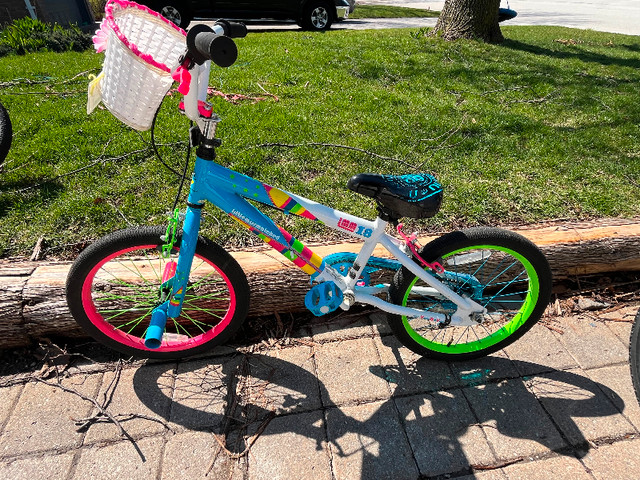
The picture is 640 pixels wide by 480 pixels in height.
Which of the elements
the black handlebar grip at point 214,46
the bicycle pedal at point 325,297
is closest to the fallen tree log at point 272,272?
the bicycle pedal at point 325,297

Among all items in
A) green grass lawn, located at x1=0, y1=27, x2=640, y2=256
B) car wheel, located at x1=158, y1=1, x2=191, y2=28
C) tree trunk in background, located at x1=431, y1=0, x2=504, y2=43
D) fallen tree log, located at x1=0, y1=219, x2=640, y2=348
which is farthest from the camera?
car wheel, located at x1=158, y1=1, x2=191, y2=28

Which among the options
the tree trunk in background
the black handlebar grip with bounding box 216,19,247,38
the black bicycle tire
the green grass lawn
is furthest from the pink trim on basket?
the tree trunk in background

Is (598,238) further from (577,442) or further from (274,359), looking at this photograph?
(274,359)

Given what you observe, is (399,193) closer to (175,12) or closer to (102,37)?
(102,37)

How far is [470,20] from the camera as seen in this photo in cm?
668

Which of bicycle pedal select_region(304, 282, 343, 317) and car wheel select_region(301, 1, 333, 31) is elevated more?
car wheel select_region(301, 1, 333, 31)

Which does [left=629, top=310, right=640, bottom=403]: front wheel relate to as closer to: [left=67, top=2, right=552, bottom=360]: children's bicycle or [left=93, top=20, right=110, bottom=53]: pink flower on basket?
[left=67, top=2, right=552, bottom=360]: children's bicycle

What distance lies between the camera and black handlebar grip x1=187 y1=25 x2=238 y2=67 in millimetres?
1243

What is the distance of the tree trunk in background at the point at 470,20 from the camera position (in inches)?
261

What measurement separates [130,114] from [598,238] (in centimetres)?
264

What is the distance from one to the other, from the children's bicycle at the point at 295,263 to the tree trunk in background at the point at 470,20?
5.52 metres

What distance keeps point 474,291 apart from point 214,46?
1.64 m

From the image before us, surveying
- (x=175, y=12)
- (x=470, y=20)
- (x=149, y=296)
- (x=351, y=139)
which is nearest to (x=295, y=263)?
(x=149, y=296)

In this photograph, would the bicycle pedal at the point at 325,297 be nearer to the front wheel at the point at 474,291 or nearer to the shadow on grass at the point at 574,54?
the front wheel at the point at 474,291
